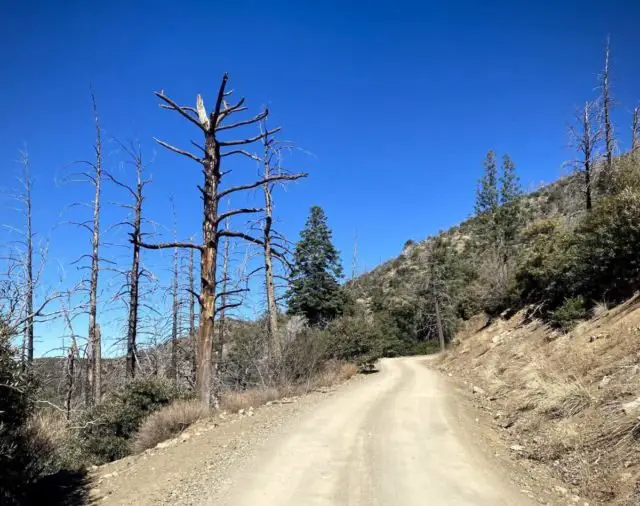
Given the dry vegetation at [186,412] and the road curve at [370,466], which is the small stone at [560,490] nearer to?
the road curve at [370,466]

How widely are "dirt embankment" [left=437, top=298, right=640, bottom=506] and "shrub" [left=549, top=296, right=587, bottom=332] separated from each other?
46 centimetres

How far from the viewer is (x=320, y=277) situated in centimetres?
4241

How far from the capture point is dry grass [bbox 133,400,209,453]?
9.66 meters

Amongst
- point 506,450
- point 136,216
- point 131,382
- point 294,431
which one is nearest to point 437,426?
point 506,450

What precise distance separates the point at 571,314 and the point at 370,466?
10.4 metres

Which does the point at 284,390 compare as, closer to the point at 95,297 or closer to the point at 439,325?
the point at 95,297

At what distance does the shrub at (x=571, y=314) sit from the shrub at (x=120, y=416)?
481 inches

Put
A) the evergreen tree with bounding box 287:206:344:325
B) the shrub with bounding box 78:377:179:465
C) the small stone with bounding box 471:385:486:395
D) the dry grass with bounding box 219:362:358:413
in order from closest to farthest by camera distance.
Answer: the dry grass with bounding box 219:362:358:413
the shrub with bounding box 78:377:179:465
the small stone with bounding box 471:385:486:395
the evergreen tree with bounding box 287:206:344:325

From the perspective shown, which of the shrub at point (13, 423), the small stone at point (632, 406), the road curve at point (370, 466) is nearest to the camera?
the shrub at point (13, 423)

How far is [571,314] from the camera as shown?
1404 centimetres

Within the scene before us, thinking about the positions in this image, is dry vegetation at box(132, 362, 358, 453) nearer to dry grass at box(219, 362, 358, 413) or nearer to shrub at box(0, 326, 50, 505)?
dry grass at box(219, 362, 358, 413)

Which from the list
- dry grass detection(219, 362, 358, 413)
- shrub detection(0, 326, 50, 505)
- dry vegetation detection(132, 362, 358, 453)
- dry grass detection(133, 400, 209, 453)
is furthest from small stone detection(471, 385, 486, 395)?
shrub detection(0, 326, 50, 505)

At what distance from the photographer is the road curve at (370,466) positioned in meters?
5.54

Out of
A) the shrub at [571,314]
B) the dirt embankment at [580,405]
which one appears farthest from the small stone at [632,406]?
the shrub at [571,314]
